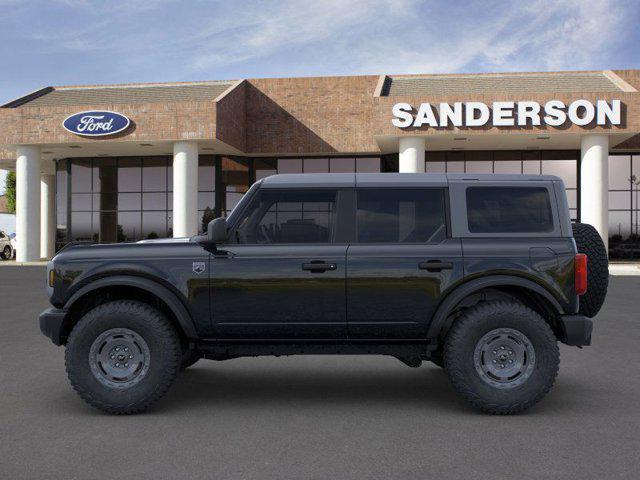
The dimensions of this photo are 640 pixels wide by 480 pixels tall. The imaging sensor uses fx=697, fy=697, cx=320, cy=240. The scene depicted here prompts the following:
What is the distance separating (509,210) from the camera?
6195 millimetres

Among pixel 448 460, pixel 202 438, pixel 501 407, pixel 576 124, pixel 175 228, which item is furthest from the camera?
pixel 175 228

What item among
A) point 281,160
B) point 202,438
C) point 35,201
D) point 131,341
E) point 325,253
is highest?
point 281,160

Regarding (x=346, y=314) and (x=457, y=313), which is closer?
(x=346, y=314)

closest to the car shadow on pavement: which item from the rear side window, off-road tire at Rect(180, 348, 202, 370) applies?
off-road tire at Rect(180, 348, 202, 370)

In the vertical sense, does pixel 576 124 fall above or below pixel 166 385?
above

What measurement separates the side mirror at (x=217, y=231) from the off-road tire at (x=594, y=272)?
3281 mm

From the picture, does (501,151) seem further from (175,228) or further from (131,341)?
(131,341)

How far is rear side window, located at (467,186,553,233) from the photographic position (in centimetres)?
616

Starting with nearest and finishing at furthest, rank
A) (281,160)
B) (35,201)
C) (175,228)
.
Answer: (175,228) < (35,201) < (281,160)

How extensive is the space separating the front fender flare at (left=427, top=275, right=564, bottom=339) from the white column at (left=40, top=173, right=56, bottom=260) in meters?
41.1

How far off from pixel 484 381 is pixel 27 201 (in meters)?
33.5

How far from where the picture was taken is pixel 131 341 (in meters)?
5.99

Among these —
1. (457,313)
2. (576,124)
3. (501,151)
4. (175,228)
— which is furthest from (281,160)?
(457,313)

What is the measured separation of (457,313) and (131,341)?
2.94 m
